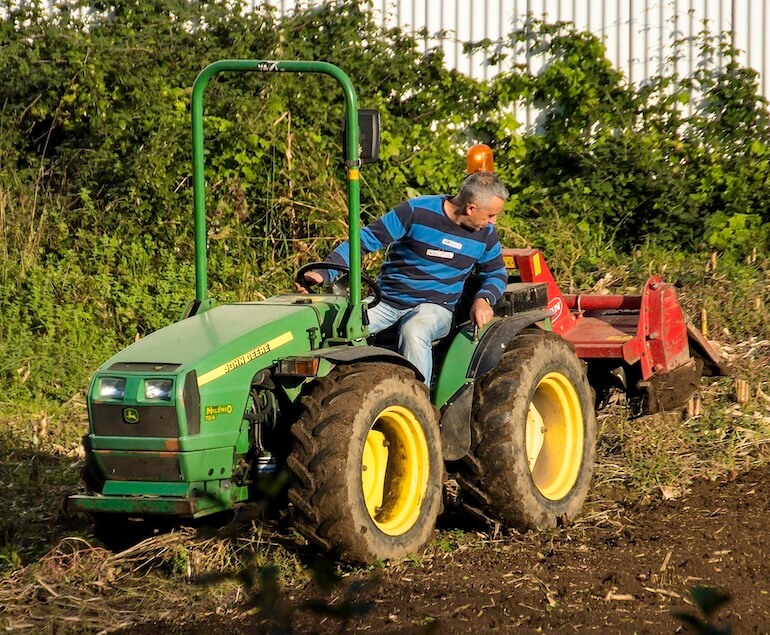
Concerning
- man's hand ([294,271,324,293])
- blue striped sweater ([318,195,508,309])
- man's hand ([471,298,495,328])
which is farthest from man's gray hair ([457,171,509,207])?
man's hand ([294,271,324,293])

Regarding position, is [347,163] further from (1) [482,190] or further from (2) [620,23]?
(2) [620,23]

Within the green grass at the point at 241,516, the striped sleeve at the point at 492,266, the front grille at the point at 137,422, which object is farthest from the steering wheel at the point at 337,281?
the front grille at the point at 137,422

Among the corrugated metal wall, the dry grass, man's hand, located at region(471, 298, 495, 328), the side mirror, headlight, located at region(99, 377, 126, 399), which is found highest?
the corrugated metal wall

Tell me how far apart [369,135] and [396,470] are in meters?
1.45

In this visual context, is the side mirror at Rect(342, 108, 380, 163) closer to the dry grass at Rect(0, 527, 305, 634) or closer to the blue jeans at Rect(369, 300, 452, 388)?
the blue jeans at Rect(369, 300, 452, 388)

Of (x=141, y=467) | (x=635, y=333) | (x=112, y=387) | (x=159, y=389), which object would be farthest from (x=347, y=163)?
(x=635, y=333)

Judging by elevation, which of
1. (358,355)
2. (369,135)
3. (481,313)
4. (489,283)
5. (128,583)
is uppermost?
(369,135)

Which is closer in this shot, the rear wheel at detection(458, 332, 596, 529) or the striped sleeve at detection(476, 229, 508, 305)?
the rear wheel at detection(458, 332, 596, 529)

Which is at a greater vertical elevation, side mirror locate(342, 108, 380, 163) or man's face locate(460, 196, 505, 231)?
side mirror locate(342, 108, 380, 163)

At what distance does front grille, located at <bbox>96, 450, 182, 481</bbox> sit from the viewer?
4820 millimetres

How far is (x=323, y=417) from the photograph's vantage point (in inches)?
193

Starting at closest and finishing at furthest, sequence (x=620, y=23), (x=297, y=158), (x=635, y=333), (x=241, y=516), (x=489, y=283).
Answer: (x=241, y=516)
(x=489, y=283)
(x=635, y=333)
(x=297, y=158)
(x=620, y=23)

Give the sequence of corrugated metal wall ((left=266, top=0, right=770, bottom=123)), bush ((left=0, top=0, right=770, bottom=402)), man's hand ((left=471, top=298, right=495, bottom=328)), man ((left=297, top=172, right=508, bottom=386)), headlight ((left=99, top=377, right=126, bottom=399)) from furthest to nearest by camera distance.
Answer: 1. corrugated metal wall ((left=266, top=0, right=770, bottom=123))
2. bush ((left=0, top=0, right=770, bottom=402))
3. man ((left=297, top=172, right=508, bottom=386))
4. man's hand ((left=471, top=298, right=495, bottom=328))
5. headlight ((left=99, top=377, right=126, bottom=399))

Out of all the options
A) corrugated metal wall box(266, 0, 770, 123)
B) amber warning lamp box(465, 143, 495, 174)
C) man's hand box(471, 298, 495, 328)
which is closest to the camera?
man's hand box(471, 298, 495, 328)
